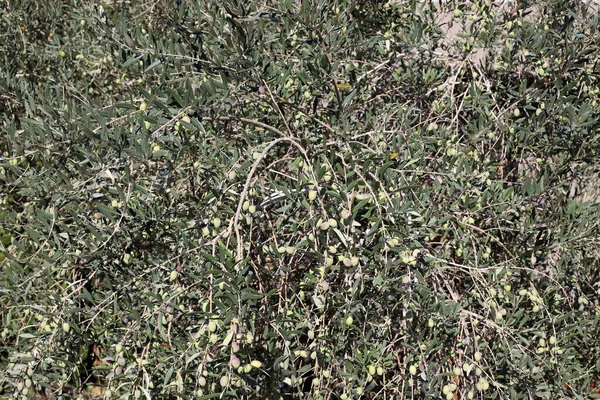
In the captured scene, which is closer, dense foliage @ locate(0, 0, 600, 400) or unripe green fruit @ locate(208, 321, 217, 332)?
unripe green fruit @ locate(208, 321, 217, 332)

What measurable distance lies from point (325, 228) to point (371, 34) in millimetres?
1461

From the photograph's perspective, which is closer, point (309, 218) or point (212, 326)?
point (212, 326)

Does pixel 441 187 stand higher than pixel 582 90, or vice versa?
pixel 582 90

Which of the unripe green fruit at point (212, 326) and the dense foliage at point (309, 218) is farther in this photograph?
the dense foliage at point (309, 218)

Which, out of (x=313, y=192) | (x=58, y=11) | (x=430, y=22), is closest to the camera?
(x=313, y=192)

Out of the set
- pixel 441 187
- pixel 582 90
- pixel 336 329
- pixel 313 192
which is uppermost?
pixel 313 192

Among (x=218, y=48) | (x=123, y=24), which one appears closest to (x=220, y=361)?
(x=218, y=48)

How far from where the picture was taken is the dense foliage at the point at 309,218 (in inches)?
82.1

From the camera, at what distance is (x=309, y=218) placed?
2131mm

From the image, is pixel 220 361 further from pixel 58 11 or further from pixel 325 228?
pixel 58 11

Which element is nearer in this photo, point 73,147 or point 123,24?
point 73,147

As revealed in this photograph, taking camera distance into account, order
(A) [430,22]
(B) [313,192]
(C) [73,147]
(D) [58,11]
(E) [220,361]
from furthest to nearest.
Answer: (D) [58,11] → (A) [430,22] → (C) [73,147] → (E) [220,361] → (B) [313,192]

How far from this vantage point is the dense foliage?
6.84ft

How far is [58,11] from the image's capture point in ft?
12.2
